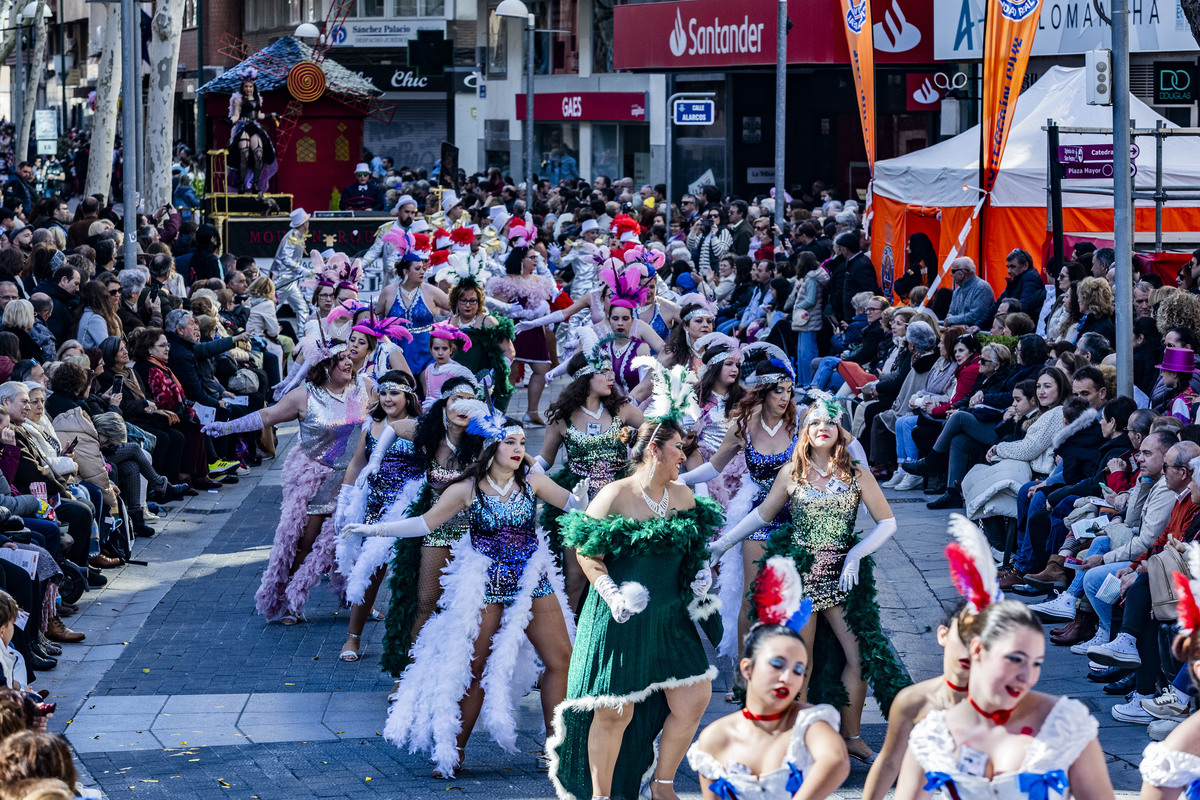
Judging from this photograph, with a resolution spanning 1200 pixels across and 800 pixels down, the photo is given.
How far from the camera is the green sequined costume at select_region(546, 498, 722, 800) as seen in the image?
630cm

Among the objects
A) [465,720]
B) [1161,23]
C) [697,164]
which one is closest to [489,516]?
[465,720]

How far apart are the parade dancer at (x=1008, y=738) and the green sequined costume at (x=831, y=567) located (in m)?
2.92

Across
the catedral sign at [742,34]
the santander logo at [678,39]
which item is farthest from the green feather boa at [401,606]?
the santander logo at [678,39]

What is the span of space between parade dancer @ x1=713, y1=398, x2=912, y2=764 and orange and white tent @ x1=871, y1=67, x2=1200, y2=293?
33.6ft

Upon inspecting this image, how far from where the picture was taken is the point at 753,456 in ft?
26.5

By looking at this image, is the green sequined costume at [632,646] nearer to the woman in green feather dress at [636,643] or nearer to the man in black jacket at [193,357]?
the woman in green feather dress at [636,643]

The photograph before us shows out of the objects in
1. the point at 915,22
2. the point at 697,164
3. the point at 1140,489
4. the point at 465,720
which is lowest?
the point at 465,720

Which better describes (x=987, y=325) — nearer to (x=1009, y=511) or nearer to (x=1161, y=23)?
(x=1009, y=511)

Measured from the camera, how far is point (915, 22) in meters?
27.0

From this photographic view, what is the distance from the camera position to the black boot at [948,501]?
1223 cm

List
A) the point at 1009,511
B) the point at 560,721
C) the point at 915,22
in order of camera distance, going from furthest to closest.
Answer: the point at 915,22
the point at 1009,511
the point at 560,721

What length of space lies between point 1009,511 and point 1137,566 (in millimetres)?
2316

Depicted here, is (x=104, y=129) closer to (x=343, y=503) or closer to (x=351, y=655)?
(x=343, y=503)

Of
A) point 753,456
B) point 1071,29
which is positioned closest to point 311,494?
point 753,456
